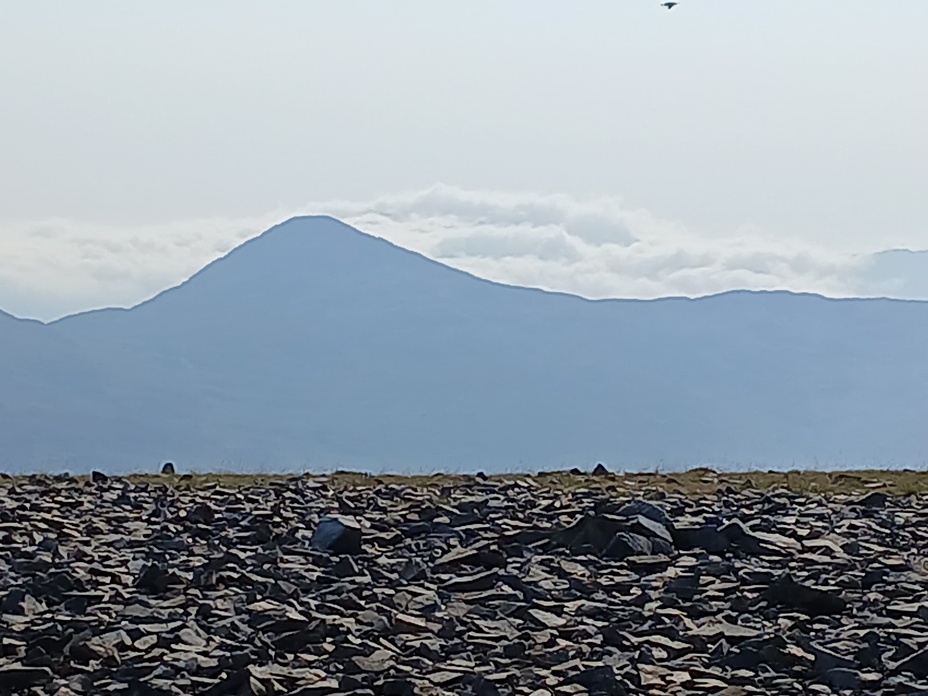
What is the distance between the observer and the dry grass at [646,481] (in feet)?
78.1

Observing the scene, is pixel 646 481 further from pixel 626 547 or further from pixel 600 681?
pixel 600 681

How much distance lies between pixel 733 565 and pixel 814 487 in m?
8.68

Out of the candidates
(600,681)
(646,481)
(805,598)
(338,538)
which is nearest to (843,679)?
(600,681)

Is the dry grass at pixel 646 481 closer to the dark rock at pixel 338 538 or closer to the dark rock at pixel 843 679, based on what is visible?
the dark rock at pixel 338 538

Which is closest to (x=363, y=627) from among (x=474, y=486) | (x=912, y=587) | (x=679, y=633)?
(x=679, y=633)

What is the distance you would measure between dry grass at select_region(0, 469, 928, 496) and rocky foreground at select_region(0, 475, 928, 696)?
8.66ft

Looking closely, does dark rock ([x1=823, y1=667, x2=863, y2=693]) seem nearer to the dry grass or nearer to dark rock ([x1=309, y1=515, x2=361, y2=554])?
dark rock ([x1=309, y1=515, x2=361, y2=554])

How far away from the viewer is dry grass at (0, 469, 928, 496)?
2380cm

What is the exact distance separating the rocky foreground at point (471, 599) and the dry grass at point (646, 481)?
2.64m

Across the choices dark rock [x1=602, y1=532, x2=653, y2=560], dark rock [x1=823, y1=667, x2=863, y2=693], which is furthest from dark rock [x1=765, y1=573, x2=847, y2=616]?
dark rock [x1=602, y1=532, x2=653, y2=560]

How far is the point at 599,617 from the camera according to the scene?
45.1ft

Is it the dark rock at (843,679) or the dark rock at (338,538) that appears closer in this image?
the dark rock at (843,679)

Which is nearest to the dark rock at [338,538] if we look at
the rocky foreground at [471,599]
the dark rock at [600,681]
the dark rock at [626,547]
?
the rocky foreground at [471,599]

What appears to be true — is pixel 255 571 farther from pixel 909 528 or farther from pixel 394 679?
pixel 909 528
